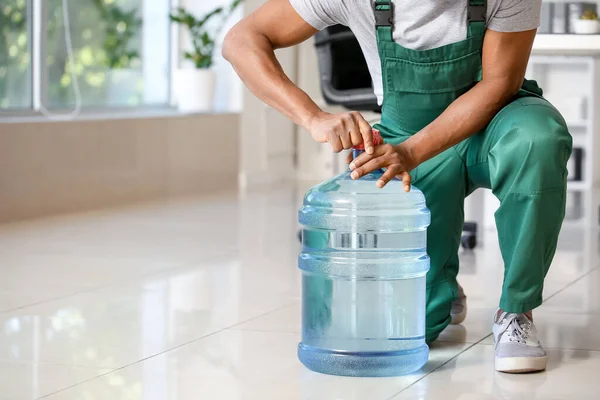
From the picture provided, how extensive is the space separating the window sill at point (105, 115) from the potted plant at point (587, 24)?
88.4 inches

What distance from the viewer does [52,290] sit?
289cm

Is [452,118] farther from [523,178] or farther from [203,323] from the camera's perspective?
[203,323]

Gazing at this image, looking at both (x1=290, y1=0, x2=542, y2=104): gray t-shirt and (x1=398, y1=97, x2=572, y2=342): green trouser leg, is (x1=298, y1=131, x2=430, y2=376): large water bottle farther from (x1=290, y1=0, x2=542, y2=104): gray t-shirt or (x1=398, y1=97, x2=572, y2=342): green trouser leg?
(x1=290, y1=0, x2=542, y2=104): gray t-shirt

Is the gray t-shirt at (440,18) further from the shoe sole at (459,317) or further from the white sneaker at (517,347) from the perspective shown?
the shoe sole at (459,317)

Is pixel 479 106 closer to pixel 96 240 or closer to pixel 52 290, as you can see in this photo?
pixel 52 290

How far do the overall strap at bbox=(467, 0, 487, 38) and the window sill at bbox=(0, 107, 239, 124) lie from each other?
9.21 feet

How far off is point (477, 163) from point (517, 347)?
14.0 inches

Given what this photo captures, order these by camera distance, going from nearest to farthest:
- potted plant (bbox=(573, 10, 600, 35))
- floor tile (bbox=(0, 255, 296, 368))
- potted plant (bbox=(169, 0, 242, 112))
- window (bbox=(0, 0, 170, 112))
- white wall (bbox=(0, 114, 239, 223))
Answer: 1. floor tile (bbox=(0, 255, 296, 368))
2. potted plant (bbox=(573, 10, 600, 35))
3. white wall (bbox=(0, 114, 239, 223))
4. window (bbox=(0, 0, 170, 112))
5. potted plant (bbox=(169, 0, 242, 112))

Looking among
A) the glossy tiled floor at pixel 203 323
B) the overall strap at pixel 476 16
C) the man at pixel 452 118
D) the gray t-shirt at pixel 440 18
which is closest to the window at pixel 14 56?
the glossy tiled floor at pixel 203 323

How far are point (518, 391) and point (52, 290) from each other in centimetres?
143

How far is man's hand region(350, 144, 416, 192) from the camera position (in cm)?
190

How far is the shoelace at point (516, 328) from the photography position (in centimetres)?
203

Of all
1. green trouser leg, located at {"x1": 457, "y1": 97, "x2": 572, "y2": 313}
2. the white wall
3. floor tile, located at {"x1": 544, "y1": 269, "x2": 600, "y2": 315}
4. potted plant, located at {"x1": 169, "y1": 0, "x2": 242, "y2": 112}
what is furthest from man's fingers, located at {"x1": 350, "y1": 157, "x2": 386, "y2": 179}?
potted plant, located at {"x1": 169, "y1": 0, "x2": 242, "y2": 112}

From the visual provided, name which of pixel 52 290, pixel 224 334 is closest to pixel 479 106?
pixel 224 334
